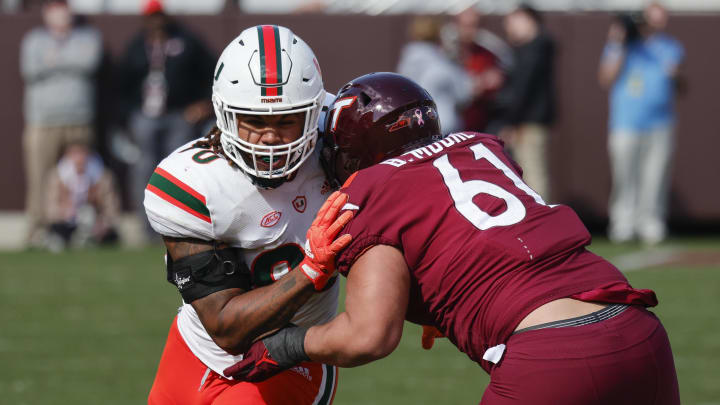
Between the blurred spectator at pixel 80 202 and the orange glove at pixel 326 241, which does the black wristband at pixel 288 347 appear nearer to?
the orange glove at pixel 326 241

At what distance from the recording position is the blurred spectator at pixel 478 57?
9641 millimetres

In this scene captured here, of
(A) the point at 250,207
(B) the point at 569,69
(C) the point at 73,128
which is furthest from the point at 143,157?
(A) the point at 250,207

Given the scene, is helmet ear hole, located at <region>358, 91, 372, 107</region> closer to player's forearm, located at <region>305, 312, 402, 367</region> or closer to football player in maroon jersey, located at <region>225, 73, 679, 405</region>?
football player in maroon jersey, located at <region>225, 73, 679, 405</region>

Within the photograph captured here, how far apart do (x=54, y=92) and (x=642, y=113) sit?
5254mm

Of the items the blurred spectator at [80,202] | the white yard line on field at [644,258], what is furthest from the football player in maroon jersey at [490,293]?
the blurred spectator at [80,202]

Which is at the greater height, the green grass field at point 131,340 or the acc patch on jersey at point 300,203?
the acc patch on jersey at point 300,203

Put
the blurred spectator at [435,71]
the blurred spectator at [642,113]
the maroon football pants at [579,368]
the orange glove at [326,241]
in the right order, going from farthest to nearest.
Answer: the blurred spectator at [642,113] < the blurred spectator at [435,71] < the orange glove at [326,241] < the maroon football pants at [579,368]

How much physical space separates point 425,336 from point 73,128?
23.3ft

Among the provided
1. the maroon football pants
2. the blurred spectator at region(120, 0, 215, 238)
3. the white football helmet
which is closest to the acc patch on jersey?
the white football helmet

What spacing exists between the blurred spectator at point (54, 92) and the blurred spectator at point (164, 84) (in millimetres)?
393

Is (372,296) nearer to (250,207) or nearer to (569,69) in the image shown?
(250,207)

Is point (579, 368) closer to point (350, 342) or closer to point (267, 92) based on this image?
point (350, 342)

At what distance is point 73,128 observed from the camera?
9.62m


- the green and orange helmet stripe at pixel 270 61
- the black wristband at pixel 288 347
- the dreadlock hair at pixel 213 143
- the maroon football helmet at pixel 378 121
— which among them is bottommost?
the black wristband at pixel 288 347
